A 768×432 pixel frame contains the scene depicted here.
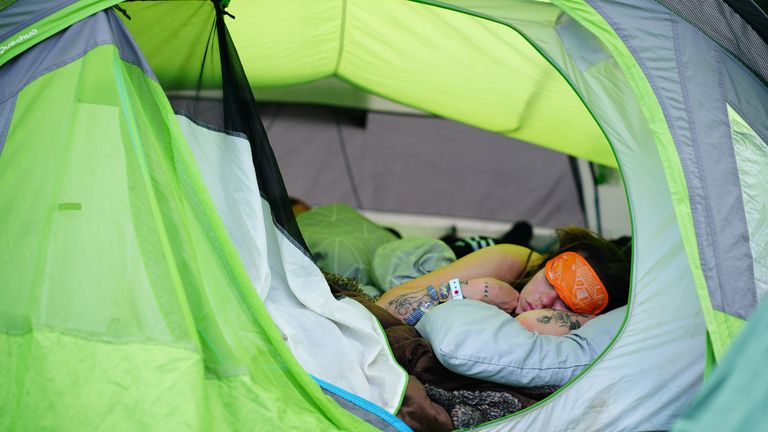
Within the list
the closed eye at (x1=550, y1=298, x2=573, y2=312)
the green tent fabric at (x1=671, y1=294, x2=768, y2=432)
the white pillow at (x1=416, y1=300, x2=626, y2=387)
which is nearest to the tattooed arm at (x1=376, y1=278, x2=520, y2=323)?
the closed eye at (x1=550, y1=298, x2=573, y2=312)

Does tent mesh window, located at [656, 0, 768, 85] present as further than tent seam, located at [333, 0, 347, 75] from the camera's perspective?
No

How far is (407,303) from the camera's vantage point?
73.4 inches

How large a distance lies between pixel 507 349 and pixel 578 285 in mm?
323

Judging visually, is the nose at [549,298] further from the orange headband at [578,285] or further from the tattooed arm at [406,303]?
the tattooed arm at [406,303]

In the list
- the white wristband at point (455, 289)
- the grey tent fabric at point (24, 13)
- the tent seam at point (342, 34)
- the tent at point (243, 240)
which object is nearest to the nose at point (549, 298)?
the white wristband at point (455, 289)

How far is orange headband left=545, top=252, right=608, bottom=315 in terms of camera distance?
1.76 metres

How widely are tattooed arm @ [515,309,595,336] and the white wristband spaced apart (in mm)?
151

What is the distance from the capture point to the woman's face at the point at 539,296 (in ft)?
5.90

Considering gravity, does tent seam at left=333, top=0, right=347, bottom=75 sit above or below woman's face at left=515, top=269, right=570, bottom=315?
above

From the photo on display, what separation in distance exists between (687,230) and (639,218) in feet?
0.45

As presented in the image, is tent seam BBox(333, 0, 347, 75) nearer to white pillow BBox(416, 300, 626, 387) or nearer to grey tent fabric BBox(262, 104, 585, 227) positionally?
grey tent fabric BBox(262, 104, 585, 227)

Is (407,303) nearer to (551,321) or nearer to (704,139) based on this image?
(551,321)

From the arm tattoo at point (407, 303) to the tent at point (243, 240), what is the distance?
278 mm

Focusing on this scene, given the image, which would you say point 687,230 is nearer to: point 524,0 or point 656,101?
point 656,101
